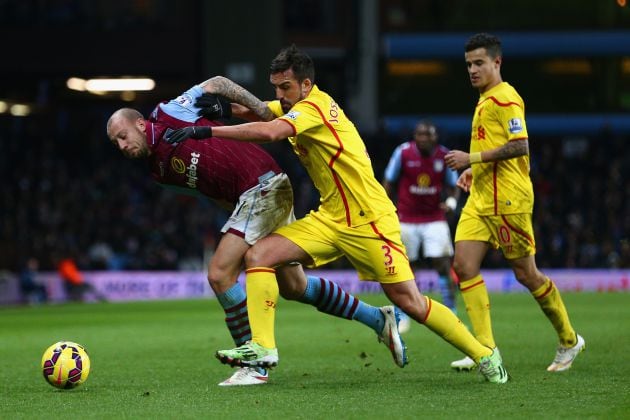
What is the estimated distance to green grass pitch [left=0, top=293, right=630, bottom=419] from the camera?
6887mm

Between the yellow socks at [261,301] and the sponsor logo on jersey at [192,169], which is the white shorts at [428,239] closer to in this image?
the sponsor logo on jersey at [192,169]

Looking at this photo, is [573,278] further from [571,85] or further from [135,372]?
[135,372]

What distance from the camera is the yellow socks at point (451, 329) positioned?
7891 millimetres

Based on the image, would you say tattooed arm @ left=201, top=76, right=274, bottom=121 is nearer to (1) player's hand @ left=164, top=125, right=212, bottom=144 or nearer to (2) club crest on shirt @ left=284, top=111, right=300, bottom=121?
(2) club crest on shirt @ left=284, top=111, right=300, bottom=121

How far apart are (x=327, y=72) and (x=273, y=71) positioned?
29607mm

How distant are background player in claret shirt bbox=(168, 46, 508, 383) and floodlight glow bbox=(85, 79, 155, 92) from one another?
26.5 meters

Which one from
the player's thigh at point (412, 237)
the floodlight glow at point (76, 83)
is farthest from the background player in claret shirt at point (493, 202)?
the floodlight glow at point (76, 83)

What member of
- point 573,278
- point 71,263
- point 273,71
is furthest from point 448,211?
point 71,263

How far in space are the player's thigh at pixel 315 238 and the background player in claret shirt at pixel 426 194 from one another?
21.2 feet

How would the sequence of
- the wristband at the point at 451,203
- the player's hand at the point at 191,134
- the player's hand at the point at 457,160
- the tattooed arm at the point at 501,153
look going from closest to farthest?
the player's hand at the point at 191,134 → the player's hand at the point at 457,160 → the tattooed arm at the point at 501,153 → the wristband at the point at 451,203

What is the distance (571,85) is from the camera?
3691 cm

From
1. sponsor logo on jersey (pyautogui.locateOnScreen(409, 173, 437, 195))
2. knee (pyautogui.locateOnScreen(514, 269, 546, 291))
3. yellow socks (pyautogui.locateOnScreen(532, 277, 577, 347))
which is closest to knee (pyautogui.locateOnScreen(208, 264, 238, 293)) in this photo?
knee (pyautogui.locateOnScreen(514, 269, 546, 291))

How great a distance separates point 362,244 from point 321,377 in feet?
4.36

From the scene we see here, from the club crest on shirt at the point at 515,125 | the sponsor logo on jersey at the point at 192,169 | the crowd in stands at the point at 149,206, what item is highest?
the club crest on shirt at the point at 515,125
